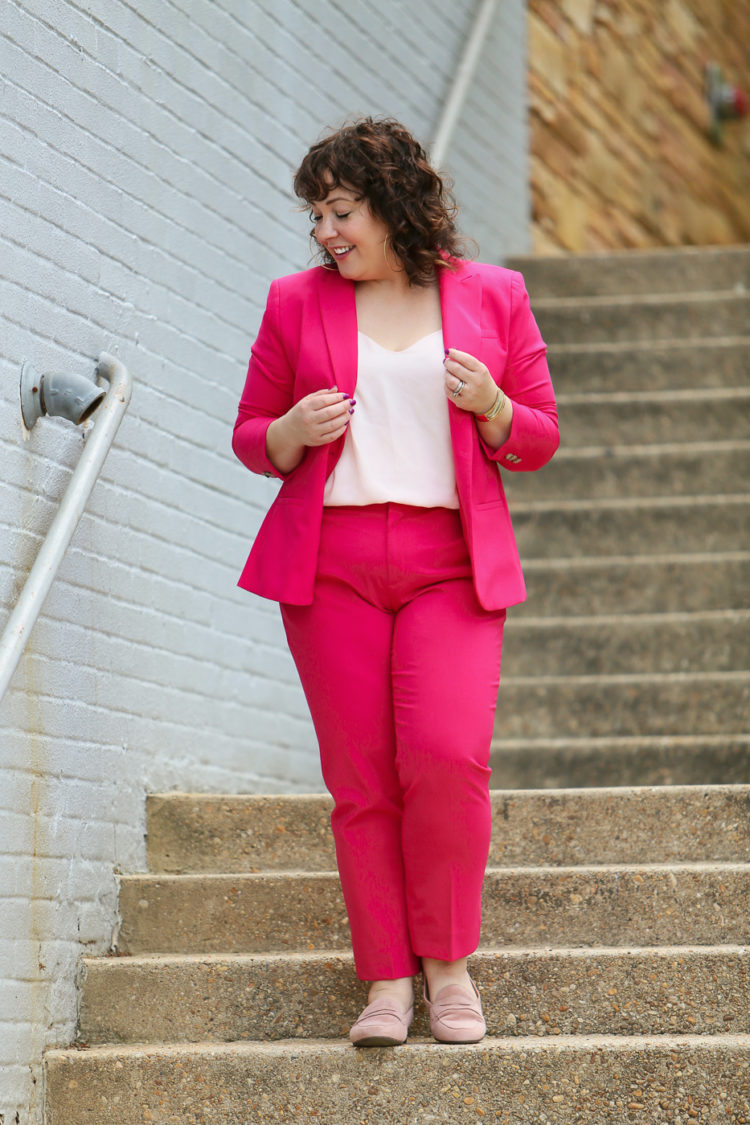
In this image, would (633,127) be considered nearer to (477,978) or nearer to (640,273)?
(640,273)

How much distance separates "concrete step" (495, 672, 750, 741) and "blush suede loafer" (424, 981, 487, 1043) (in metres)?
1.36

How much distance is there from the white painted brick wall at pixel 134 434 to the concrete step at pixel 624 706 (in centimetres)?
54

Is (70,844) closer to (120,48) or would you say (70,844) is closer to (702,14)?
(120,48)

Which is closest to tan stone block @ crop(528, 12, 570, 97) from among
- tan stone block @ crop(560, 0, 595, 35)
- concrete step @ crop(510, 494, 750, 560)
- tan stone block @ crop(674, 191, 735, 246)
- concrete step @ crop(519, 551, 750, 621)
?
tan stone block @ crop(560, 0, 595, 35)

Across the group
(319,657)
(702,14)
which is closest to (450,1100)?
(319,657)

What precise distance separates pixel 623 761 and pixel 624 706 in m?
0.24

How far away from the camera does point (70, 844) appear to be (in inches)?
91.6

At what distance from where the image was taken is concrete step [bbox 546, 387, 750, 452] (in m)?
4.07

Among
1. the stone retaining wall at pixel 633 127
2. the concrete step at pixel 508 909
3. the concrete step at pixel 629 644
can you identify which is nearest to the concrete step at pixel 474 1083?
the concrete step at pixel 508 909

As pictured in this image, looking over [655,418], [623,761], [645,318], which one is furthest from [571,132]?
[623,761]

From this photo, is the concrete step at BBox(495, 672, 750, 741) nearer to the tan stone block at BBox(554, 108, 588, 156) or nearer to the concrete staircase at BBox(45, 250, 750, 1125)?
the concrete staircase at BBox(45, 250, 750, 1125)

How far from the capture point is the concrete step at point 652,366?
14.1 feet

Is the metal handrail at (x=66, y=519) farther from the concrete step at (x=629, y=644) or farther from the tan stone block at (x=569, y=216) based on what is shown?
the tan stone block at (x=569, y=216)

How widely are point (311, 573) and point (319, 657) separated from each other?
5.0 inches
